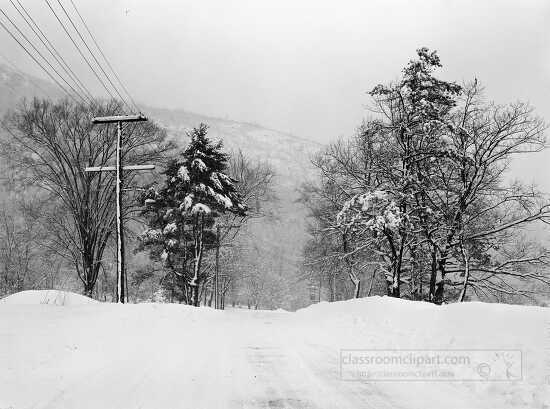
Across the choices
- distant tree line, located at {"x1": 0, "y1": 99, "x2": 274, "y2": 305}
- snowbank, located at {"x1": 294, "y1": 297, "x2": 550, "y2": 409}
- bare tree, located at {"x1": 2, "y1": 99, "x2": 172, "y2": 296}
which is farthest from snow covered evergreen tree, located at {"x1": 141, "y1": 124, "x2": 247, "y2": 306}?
snowbank, located at {"x1": 294, "y1": 297, "x2": 550, "y2": 409}

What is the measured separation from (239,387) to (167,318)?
790cm

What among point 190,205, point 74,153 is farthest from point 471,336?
point 74,153

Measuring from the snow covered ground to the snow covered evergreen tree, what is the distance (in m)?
15.0

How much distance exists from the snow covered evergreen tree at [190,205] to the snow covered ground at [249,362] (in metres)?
15.0

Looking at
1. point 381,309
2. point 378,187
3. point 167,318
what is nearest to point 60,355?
point 167,318

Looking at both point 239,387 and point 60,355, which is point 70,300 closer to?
point 60,355

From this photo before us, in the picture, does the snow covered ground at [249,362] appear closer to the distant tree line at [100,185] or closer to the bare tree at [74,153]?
the bare tree at [74,153]

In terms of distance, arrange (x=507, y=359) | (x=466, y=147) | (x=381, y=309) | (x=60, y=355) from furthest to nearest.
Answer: (x=466, y=147) → (x=381, y=309) → (x=60, y=355) → (x=507, y=359)

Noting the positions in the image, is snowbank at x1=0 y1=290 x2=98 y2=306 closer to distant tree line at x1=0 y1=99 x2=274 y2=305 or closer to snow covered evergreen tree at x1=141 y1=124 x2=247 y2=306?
distant tree line at x1=0 y1=99 x2=274 y2=305

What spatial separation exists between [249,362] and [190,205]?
18128mm

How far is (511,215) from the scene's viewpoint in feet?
61.9

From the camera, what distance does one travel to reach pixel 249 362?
695 cm

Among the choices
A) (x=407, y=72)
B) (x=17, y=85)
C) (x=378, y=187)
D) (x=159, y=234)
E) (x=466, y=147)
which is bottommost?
(x=159, y=234)

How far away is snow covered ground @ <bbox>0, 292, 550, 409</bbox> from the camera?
4.85 m
